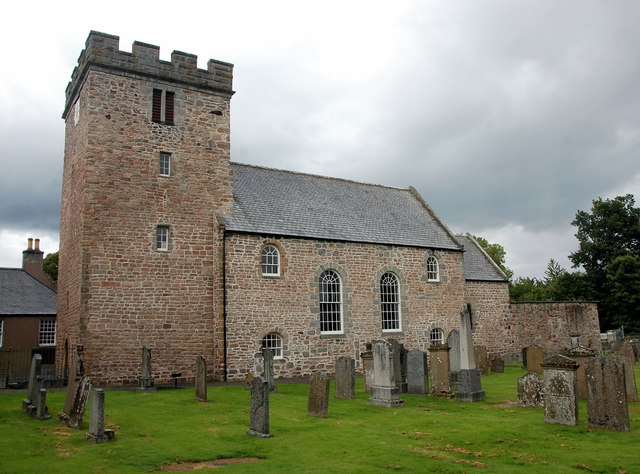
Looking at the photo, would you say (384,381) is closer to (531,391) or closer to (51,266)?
(531,391)

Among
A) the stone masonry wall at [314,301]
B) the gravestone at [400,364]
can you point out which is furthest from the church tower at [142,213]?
the gravestone at [400,364]

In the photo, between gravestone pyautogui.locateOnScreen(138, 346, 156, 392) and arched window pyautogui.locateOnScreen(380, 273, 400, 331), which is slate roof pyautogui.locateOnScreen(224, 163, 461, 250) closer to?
arched window pyautogui.locateOnScreen(380, 273, 400, 331)

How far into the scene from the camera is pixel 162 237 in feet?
71.9

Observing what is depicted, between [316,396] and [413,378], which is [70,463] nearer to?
[316,396]

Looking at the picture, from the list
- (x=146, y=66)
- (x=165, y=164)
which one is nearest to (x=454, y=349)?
(x=165, y=164)

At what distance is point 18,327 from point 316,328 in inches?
776

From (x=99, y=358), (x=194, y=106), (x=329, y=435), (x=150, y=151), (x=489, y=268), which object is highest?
(x=194, y=106)

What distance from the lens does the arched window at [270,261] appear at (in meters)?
23.3

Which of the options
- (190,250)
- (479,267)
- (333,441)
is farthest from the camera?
(479,267)

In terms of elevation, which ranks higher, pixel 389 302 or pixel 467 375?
pixel 389 302

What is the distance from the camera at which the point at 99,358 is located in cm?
1964

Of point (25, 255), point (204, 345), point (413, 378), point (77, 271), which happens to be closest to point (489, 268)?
point (413, 378)

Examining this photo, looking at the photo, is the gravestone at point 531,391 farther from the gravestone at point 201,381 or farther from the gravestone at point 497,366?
the gravestone at point 497,366

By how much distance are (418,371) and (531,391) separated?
4.23 metres
